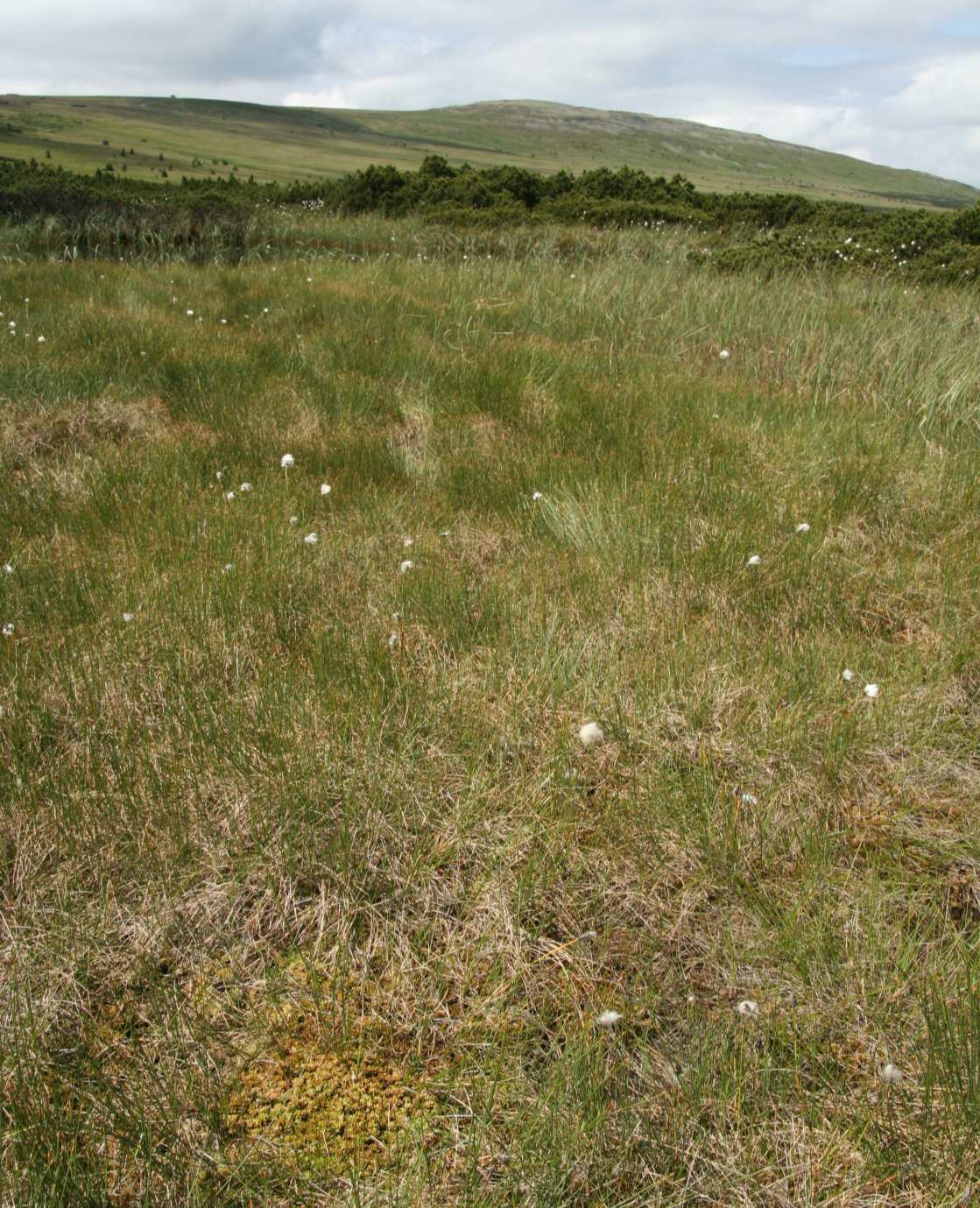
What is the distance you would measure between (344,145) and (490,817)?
5258 inches

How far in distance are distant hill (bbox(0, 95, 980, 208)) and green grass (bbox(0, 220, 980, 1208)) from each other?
3074cm

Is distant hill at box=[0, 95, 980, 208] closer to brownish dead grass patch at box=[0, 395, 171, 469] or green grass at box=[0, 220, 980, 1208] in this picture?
brownish dead grass patch at box=[0, 395, 171, 469]

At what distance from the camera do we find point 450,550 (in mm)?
3885

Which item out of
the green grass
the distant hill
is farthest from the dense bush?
the distant hill

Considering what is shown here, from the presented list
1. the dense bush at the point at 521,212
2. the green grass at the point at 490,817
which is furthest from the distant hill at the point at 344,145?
the green grass at the point at 490,817

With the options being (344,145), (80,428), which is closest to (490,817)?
(80,428)

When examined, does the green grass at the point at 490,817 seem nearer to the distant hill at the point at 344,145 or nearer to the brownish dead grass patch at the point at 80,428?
the brownish dead grass patch at the point at 80,428

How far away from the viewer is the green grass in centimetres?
163

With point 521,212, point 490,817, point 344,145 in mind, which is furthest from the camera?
point 344,145

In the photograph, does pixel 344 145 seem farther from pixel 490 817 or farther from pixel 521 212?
pixel 490 817

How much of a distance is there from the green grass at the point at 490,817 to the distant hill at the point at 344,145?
3074 centimetres

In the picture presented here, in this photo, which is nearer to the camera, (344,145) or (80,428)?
(80,428)

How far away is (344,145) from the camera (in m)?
117

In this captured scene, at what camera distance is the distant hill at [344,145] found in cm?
5106
